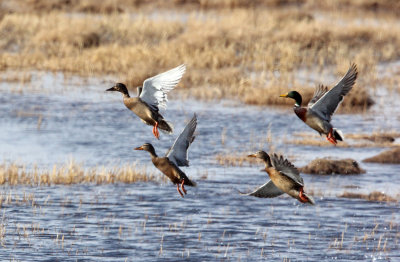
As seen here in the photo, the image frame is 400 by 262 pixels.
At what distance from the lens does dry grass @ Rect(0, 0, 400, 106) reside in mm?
29688

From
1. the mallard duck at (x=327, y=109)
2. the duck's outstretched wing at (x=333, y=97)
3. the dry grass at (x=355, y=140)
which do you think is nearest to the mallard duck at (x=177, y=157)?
the mallard duck at (x=327, y=109)

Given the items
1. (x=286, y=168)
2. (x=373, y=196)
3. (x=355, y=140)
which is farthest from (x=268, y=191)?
(x=355, y=140)

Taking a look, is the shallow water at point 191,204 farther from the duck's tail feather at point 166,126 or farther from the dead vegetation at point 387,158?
the duck's tail feather at point 166,126

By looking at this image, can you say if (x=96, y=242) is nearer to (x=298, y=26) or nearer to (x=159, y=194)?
(x=159, y=194)

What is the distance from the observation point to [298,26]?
124 ft

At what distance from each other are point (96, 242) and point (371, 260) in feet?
14.2

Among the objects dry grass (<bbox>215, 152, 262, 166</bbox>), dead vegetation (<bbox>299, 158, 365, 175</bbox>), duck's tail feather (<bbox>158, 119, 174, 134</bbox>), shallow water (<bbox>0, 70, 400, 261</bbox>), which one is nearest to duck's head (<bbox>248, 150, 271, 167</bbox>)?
duck's tail feather (<bbox>158, 119, 174, 134</bbox>)

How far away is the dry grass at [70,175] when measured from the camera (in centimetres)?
1848

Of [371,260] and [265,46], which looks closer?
[371,260]

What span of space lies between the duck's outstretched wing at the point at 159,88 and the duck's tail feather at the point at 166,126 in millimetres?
181

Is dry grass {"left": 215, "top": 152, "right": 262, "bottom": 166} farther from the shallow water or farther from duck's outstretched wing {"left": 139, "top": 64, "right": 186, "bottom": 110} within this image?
duck's outstretched wing {"left": 139, "top": 64, "right": 186, "bottom": 110}

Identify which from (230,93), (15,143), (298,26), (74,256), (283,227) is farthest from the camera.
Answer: (298,26)

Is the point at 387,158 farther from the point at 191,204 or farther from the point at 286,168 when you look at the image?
the point at 286,168

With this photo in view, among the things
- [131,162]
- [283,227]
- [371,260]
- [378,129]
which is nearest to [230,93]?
[378,129]
